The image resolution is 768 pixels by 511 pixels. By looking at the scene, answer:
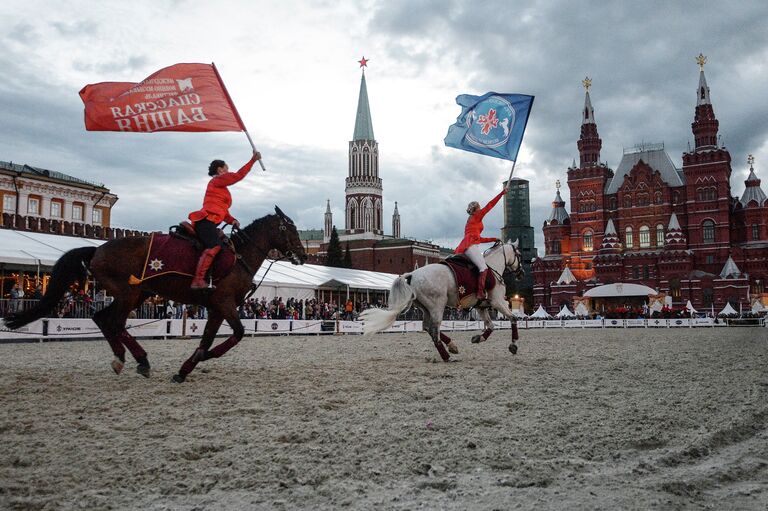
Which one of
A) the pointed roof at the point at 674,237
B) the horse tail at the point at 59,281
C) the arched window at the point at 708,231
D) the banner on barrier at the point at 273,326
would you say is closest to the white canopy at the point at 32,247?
the banner on barrier at the point at 273,326

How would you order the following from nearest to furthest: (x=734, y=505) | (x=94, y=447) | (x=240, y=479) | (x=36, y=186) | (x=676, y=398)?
(x=734, y=505) < (x=240, y=479) < (x=94, y=447) < (x=676, y=398) < (x=36, y=186)

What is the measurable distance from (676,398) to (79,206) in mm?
53711

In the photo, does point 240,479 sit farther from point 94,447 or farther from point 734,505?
point 734,505

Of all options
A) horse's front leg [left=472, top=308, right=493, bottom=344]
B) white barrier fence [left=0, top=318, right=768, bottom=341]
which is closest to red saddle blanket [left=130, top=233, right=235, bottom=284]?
horse's front leg [left=472, top=308, right=493, bottom=344]

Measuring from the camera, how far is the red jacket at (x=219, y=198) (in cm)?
830

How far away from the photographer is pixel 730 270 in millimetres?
65188

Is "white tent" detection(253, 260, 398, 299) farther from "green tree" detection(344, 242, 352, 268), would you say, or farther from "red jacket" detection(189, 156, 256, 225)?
"green tree" detection(344, 242, 352, 268)

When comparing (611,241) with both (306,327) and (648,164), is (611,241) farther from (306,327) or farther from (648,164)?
(306,327)

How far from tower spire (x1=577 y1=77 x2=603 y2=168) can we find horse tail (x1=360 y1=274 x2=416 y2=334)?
247ft

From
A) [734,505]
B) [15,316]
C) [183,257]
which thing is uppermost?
[183,257]

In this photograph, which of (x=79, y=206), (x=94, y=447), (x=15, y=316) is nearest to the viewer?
(x=94, y=447)

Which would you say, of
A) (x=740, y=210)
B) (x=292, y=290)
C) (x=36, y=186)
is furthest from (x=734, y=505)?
(x=740, y=210)

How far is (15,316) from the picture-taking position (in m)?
7.79

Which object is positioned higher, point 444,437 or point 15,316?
point 15,316
